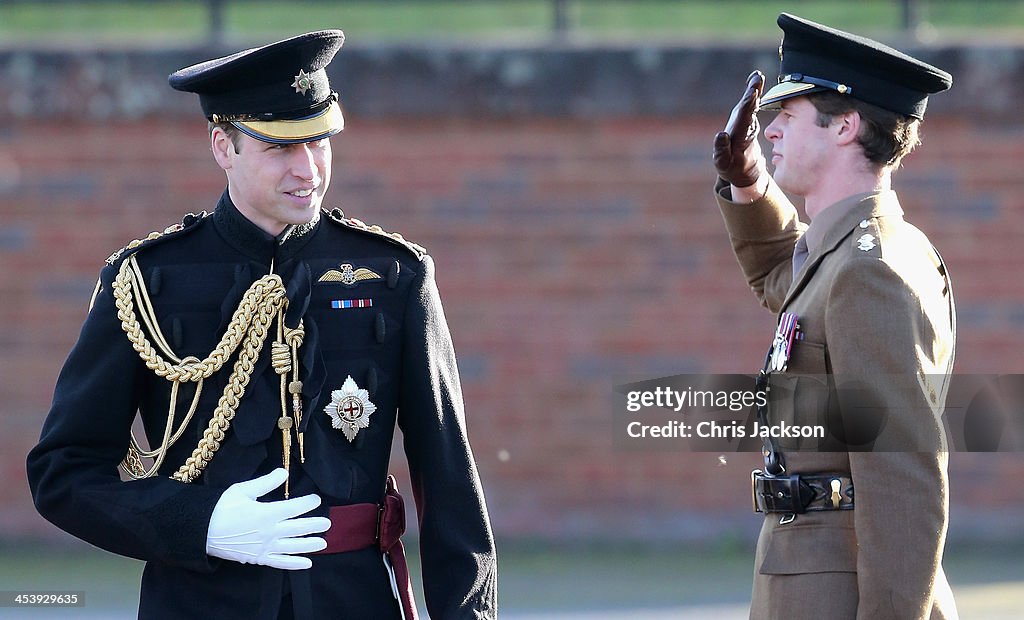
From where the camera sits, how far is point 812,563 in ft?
9.64

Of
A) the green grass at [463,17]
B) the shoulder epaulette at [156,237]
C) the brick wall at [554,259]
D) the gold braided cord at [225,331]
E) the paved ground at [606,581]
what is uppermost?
the green grass at [463,17]

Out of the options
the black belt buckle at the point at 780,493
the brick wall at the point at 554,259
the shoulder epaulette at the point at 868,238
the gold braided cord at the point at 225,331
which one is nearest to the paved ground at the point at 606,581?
the brick wall at the point at 554,259

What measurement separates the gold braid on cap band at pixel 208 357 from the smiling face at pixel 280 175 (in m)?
0.15

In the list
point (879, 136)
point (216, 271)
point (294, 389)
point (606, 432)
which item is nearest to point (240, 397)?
point (294, 389)

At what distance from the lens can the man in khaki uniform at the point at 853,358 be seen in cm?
276

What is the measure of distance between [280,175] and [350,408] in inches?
20.0

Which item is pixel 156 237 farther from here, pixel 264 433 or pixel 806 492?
pixel 806 492

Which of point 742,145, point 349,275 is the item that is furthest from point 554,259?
point 349,275

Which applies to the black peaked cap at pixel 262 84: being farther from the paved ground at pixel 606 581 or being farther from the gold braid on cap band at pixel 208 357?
the paved ground at pixel 606 581

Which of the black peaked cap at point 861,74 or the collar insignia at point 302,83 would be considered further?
the black peaked cap at point 861,74

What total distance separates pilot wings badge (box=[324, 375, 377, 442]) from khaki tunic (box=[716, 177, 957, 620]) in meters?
0.91

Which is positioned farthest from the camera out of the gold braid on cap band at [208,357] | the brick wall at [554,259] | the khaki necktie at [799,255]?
the brick wall at [554,259]

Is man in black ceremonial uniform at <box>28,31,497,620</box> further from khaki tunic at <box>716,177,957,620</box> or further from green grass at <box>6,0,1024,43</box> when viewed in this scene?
green grass at <box>6,0,1024,43</box>

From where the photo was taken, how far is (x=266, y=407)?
286 cm
